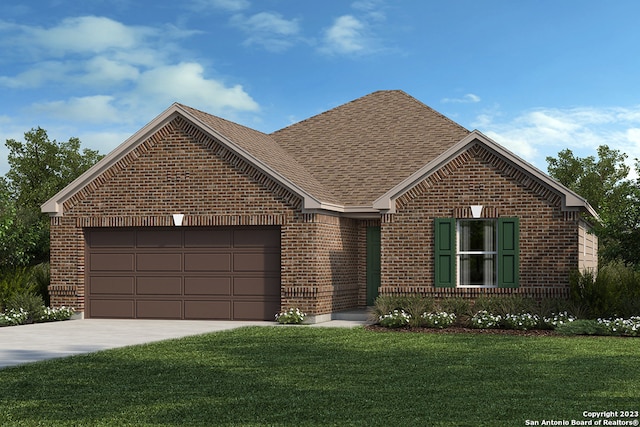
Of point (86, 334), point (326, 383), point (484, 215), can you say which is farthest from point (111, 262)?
point (326, 383)

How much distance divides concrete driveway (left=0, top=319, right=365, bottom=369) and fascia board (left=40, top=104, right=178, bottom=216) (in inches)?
136

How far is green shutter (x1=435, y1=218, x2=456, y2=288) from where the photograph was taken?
22.7 metres

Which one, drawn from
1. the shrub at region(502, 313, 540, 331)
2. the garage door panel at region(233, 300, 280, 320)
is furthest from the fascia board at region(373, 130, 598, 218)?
the garage door panel at region(233, 300, 280, 320)

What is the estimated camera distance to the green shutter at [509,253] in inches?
880

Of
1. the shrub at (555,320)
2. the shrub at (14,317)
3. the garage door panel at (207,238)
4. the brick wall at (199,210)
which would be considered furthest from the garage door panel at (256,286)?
the shrub at (555,320)

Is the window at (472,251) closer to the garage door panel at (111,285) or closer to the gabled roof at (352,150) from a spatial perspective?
the gabled roof at (352,150)

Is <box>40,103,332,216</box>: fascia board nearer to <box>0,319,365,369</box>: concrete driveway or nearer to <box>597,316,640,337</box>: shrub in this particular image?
<box>0,319,365,369</box>: concrete driveway

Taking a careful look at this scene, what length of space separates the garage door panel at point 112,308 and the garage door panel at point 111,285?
0.23 meters

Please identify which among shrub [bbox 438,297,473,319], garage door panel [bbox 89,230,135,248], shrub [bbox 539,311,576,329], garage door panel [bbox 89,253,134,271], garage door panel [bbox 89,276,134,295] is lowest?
shrub [bbox 539,311,576,329]

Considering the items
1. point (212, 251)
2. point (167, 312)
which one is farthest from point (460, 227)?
point (167, 312)

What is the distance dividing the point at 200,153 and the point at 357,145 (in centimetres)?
664

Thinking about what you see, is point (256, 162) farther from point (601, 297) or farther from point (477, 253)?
point (601, 297)

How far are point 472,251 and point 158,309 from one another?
882 centimetres

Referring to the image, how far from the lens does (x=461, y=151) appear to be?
2295cm
